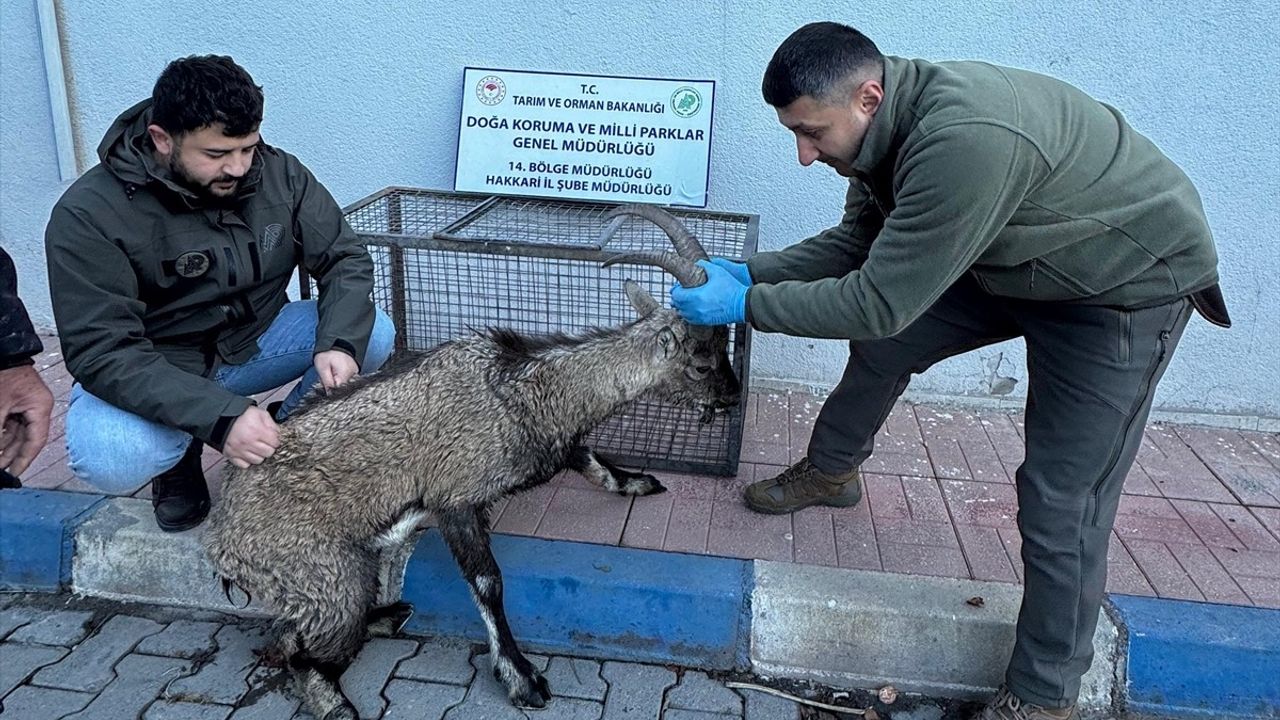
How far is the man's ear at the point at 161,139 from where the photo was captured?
9.91 ft

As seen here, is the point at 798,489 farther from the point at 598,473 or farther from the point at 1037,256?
the point at 1037,256

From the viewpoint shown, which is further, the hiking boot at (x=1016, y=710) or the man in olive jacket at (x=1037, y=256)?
the hiking boot at (x=1016, y=710)

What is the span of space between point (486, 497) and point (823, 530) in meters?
1.39

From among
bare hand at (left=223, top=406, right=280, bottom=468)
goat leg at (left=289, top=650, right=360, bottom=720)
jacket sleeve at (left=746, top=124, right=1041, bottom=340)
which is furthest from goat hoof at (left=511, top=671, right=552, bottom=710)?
jacket sleeve at (left=746, top=124, right=1041, bottom=340)

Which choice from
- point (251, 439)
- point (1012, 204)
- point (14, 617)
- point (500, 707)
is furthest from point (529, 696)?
point (1012, 204)

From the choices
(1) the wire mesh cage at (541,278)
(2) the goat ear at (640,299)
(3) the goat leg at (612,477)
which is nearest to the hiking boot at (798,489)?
(1) the wire mesh cage at (541,278)

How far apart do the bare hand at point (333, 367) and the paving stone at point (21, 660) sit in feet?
4.34

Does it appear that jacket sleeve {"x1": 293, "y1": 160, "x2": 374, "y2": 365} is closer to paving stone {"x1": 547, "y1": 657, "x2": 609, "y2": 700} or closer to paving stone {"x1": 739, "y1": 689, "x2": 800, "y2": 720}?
paving stone {"x1": 547, "y1": 657, "x2": 609, "y2": 700}

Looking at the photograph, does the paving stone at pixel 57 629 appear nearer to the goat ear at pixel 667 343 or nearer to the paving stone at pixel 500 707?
the paving stone at pixel 500 707

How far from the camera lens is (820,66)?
259 centimetres

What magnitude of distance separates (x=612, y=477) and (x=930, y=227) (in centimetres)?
189

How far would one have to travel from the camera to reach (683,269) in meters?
3.22

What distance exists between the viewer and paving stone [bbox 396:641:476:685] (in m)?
3.25

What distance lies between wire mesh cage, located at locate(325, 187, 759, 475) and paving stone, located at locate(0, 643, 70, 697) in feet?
6.01
